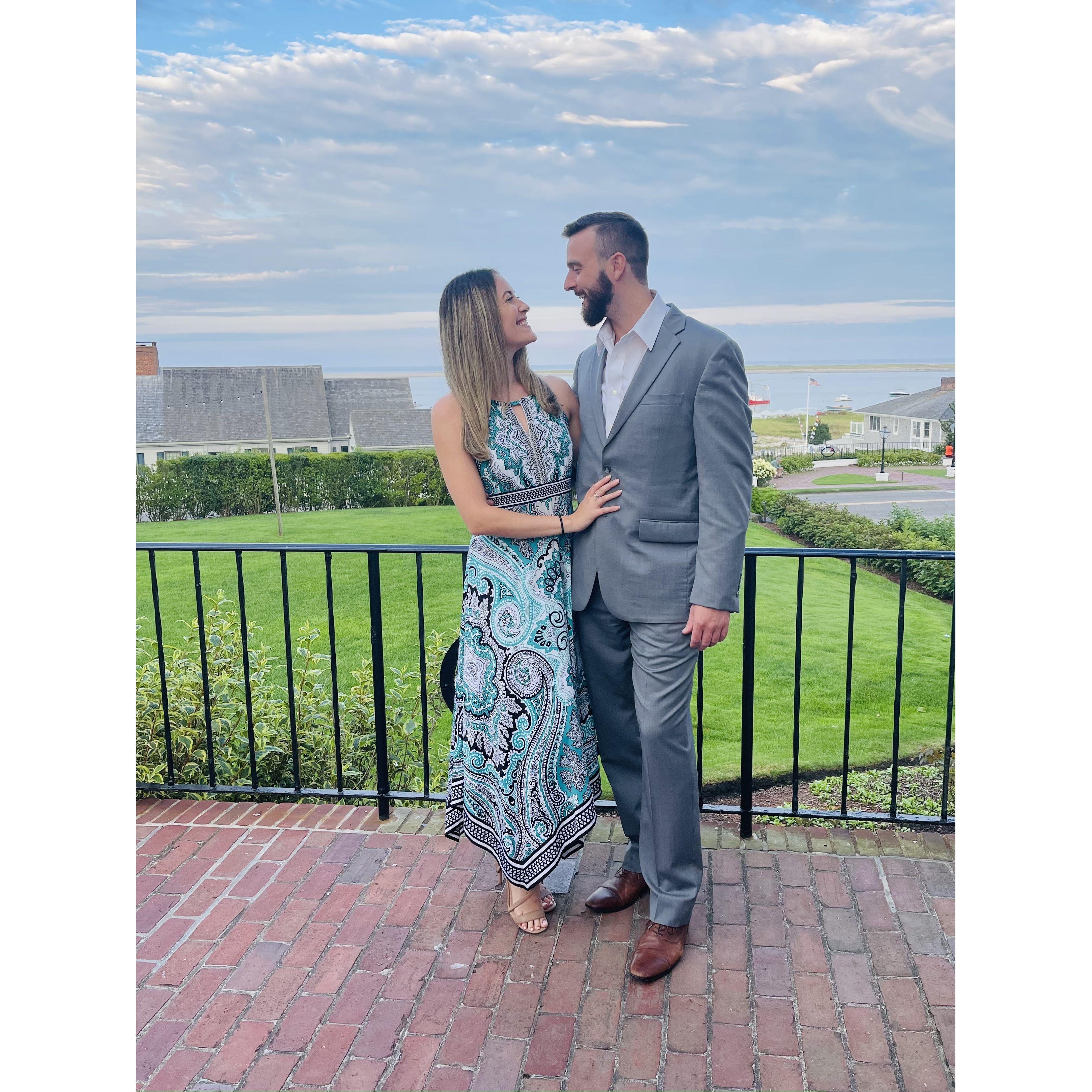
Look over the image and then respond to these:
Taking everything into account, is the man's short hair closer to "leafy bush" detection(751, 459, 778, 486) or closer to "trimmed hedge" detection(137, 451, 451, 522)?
"leafy bush" detection(751, 459, 778, 486)

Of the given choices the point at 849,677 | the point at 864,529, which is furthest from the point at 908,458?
the point at 849,677

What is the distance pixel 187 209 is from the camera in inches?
535

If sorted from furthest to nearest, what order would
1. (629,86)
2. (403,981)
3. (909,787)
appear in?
(629,86) < (909,787) < (403,981)

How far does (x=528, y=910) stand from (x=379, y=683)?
936 mm

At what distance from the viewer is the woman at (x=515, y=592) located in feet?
6.75

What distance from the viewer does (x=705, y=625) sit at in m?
1.98

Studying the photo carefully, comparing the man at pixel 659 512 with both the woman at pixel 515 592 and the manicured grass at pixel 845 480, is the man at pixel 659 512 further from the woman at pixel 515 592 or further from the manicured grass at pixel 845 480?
the manicured grass at pixel 845 480

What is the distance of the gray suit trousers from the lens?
6.75 feet

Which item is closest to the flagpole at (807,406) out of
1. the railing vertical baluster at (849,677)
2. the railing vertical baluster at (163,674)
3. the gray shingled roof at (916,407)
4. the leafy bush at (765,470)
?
the gray shingled roof at (916,407)
